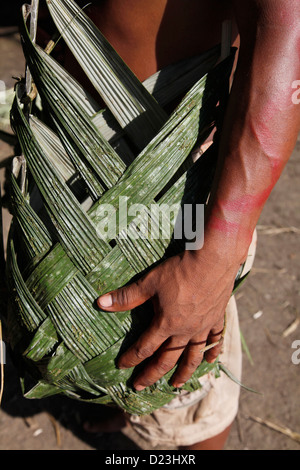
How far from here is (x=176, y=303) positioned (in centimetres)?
87

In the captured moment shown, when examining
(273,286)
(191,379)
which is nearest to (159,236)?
(191,379)

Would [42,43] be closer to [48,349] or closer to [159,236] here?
[159,236]

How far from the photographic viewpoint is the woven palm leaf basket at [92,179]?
0.87m

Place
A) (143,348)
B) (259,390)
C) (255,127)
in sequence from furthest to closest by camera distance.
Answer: (259,390) < (143,348) < (255,127)

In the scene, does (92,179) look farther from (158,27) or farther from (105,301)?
(158,27)

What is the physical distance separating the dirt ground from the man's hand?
979 millimetres

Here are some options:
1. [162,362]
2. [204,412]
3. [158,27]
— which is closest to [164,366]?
[162,362]

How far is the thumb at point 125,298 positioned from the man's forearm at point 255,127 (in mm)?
159

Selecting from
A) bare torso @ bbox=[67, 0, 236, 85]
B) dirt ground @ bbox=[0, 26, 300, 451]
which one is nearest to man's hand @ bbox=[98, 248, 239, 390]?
bare torso @ bbox=[67, 0, 236, 85]

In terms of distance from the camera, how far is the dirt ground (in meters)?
1.80

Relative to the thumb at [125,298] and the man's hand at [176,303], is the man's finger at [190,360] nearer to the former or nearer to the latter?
the man's hand at [176,303]

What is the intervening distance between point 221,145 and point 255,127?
0.26 ft

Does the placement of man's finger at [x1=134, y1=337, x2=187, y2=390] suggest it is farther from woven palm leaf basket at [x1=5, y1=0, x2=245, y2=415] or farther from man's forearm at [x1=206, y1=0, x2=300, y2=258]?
man's forearm at [x1=206, y1=0, x2=300, y2=258]

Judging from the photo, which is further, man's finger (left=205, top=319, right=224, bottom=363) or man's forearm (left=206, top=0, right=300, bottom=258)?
man's finger (left=205, top=319, right=224, bottom=363)
